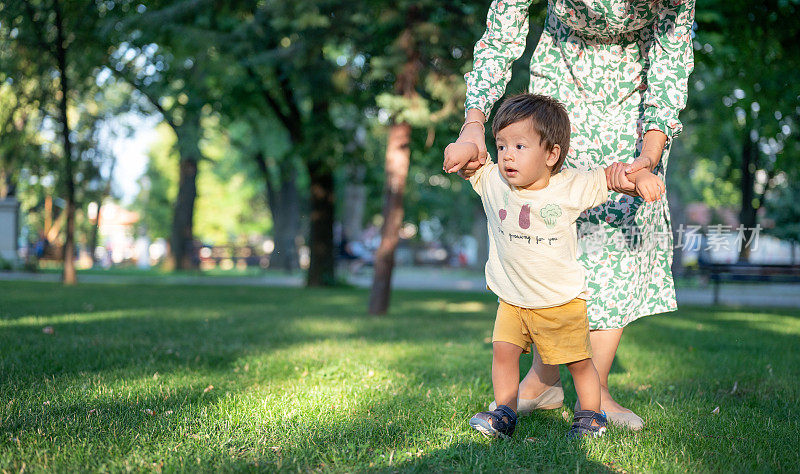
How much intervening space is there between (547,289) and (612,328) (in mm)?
621

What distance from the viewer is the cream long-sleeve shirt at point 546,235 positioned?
2791 mm

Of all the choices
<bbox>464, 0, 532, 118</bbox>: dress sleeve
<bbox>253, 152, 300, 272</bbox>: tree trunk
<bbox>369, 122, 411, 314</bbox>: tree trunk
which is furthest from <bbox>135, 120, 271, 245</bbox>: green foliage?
<bbox>464, 0, 532, 118</bbox>: dress sleeve

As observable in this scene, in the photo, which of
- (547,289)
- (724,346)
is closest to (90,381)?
(547,289)

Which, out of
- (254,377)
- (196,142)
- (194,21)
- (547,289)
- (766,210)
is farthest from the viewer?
(766,210)

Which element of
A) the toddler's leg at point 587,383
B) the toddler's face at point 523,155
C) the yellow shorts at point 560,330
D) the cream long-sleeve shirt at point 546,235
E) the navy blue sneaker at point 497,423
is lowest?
the navy blue sneaker at point 497,423

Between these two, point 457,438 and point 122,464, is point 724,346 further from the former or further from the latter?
point 122,464

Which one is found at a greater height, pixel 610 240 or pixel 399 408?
pixel 610 240

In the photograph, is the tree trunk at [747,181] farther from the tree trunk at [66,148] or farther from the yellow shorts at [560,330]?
the yellow shorts at [560,330]

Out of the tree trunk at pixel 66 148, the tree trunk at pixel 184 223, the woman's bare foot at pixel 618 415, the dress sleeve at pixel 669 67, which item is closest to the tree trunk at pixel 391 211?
the woman's bare foot at pixel 618 415

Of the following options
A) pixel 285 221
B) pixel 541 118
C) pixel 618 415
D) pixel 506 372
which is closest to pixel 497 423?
pixel 506 372

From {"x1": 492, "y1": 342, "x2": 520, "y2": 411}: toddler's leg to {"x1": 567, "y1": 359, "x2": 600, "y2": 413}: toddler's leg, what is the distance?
20mm

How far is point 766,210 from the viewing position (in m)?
22.7

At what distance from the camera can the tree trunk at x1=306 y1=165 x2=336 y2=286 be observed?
15484 mm

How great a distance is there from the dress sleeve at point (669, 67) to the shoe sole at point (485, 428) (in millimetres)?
1463
